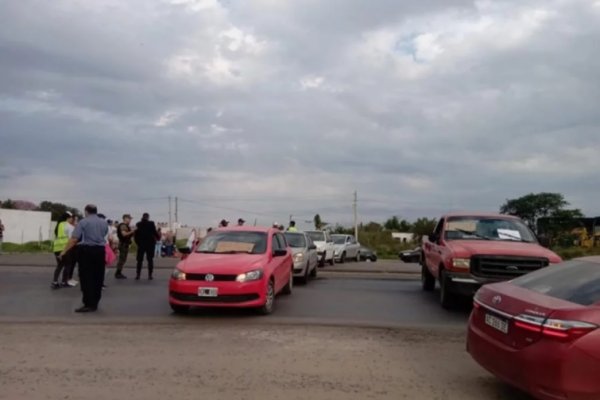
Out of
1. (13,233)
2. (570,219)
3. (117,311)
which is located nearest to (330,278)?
(117,311)

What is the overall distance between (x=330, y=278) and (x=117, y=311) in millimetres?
8593

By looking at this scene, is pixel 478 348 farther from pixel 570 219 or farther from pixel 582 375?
pixel 570 219

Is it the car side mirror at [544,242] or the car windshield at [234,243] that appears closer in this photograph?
the car windshield at [234,243]

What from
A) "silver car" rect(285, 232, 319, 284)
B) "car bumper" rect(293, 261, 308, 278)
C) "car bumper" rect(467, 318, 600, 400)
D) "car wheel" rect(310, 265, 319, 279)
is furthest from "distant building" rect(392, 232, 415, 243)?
"car bumper" rect(467, 318, 600, 400)

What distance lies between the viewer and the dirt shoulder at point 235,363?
6.23m

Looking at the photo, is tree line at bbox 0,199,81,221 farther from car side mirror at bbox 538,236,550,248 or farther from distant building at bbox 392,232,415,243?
car side mirror at bbox 538,236,550,248

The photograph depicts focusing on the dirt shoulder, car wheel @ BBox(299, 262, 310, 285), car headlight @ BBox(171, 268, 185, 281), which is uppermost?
car headlight @ BBox(171, 268, 185, 281)

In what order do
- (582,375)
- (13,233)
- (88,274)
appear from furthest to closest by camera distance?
(13,233)
(88,274)
(582,375)

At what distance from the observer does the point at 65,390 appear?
6.16 m

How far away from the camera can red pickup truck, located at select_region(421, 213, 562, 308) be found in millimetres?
11016

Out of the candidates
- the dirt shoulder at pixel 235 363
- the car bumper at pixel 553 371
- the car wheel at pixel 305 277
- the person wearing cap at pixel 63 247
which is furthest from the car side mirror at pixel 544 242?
the person wearing cap at pixel 63 247

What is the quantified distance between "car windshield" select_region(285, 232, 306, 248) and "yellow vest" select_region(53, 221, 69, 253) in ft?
18.8

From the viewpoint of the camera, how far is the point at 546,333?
523 centimetres

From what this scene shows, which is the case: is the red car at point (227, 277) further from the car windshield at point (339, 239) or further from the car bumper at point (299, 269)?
the car windshield at point (339, 239)
